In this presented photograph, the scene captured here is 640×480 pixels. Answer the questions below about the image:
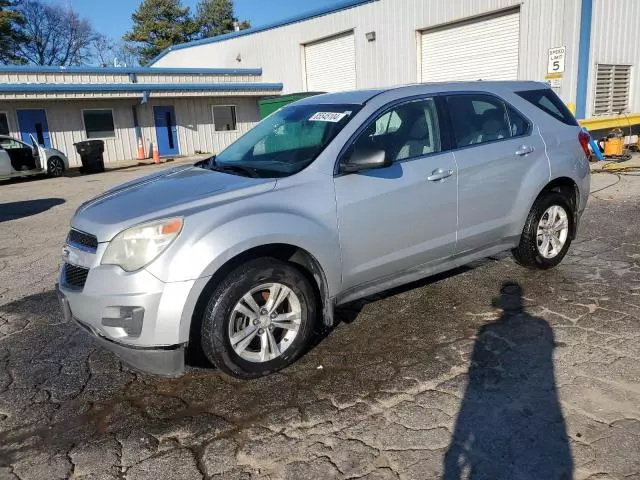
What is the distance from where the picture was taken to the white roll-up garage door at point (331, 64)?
21.3 metres

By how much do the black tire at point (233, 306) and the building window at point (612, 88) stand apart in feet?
48.0

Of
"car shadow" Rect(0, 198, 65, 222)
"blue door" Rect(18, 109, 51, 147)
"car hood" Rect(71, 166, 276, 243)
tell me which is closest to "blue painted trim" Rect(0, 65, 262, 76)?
"blue door" Rect(18, 109, 51, 147)

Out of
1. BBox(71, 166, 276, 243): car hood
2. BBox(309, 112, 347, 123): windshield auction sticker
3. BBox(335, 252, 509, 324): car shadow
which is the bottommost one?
BBox(335, 252, 509, 324): car shadow

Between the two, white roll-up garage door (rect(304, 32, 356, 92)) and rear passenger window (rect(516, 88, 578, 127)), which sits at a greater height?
white roll-up garage door (rect(304, 32, 356, 92))

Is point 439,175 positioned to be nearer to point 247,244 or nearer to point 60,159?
point 247,244

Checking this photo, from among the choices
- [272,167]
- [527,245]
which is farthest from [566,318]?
[272,167]

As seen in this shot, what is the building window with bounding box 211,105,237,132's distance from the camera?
84.4 ft

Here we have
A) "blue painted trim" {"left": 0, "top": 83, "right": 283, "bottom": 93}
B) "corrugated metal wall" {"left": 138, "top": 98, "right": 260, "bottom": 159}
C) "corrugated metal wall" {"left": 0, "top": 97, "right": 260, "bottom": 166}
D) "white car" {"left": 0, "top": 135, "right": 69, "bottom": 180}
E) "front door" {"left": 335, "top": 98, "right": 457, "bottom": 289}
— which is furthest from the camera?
"corrugated metal wall" {"left": 138, "top": 98, "right": 260, "bottom": 159}

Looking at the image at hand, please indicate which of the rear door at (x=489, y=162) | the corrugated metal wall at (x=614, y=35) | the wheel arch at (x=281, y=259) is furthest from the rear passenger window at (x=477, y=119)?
the corrugated metal wall at (x=614, y=35)

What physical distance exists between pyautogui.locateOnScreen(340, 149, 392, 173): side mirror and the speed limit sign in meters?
12.1

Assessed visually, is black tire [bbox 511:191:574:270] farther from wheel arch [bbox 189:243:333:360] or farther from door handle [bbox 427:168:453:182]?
wheel arch [bbox 189:243:333:360]

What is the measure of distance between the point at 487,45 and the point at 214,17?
39691 millimetres

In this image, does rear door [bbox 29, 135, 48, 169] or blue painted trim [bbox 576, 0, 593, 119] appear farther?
rear door [bbox 29, 135, 48, 169]

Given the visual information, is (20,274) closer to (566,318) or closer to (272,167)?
(272,167)
